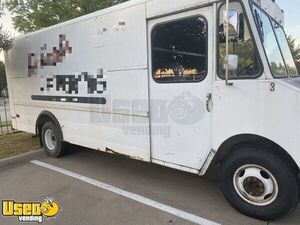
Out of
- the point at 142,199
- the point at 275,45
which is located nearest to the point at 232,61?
the point at 275,45

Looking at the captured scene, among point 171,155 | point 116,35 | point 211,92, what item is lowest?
point 171,155

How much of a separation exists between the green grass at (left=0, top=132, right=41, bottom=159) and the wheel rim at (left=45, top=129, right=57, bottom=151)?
2.25 ft

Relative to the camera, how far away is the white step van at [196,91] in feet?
9.88

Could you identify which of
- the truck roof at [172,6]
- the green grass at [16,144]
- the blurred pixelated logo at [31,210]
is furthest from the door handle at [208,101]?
the green grass at [16,144]

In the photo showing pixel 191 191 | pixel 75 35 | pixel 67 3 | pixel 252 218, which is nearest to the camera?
pixel 252 218

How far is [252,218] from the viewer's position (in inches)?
130

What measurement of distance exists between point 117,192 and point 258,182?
2.02m

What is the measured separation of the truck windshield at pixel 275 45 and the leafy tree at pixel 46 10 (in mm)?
5963

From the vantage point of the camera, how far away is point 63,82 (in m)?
5.29

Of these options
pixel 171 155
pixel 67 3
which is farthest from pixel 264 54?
pixel 67 3

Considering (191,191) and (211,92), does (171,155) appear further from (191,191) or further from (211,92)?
(211,92)

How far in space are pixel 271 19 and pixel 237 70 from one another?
3.56ft

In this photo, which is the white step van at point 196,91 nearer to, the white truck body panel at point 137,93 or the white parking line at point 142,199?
the white truck body panel at point 137,93

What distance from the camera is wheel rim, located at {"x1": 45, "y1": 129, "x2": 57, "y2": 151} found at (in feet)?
19.8
